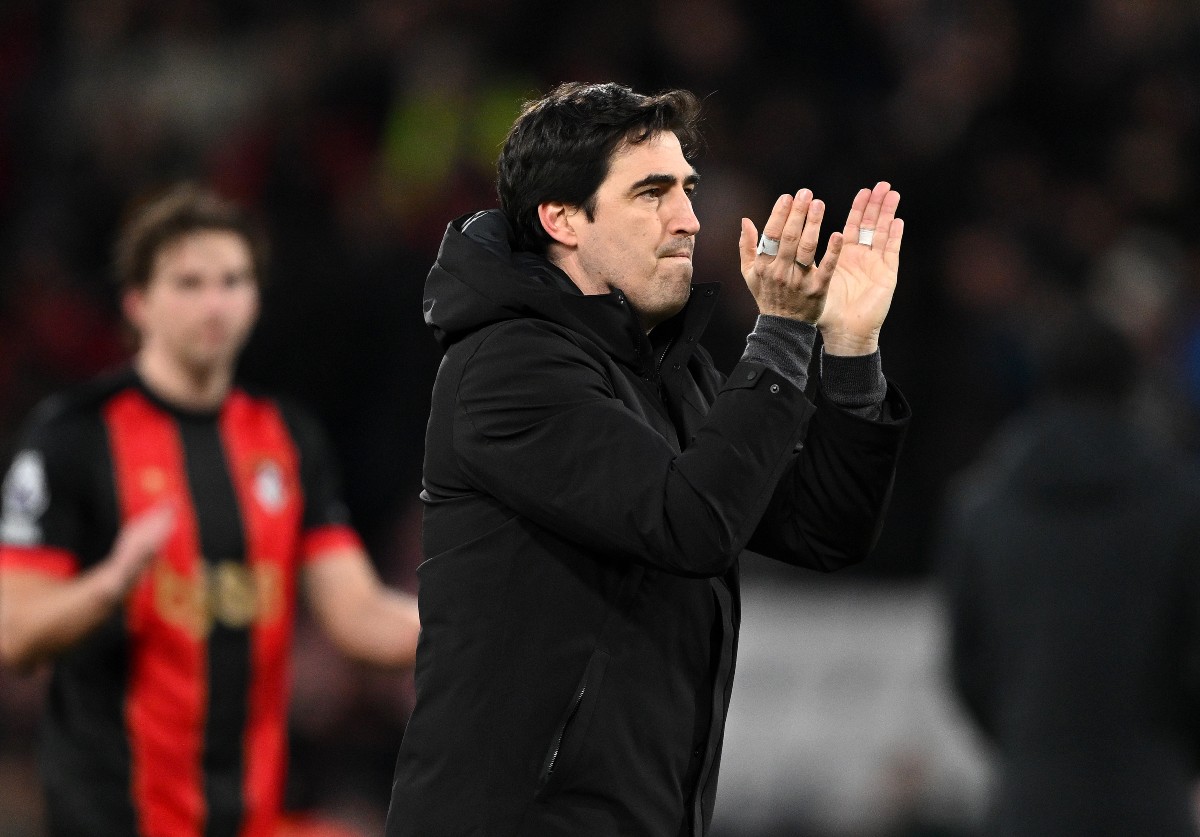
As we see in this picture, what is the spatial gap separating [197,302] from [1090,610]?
7.82 ft

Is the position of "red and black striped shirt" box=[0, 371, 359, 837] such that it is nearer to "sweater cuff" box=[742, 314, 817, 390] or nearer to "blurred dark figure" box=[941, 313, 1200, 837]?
"blurred dark figure" box=[941, 313, 1200, 837]

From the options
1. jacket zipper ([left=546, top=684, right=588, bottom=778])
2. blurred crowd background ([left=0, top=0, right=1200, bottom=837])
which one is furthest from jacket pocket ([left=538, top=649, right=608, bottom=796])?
blurred crowd background ([left=0, top=0, right=1200, bottom=837])

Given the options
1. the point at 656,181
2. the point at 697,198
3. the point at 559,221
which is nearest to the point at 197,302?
the point at 559,221

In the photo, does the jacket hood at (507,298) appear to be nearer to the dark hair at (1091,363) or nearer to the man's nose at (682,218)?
the man's nose at (682,218)

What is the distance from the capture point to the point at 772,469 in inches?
110

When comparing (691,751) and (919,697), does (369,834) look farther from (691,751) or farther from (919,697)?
(691,751)

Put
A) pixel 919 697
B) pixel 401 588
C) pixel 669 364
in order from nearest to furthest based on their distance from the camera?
1. pixel 669 364
2. pixel 919 697
3. pixel 401 588

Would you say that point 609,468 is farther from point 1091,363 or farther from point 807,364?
point 1091,363

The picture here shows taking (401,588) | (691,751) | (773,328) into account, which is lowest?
(401,588)

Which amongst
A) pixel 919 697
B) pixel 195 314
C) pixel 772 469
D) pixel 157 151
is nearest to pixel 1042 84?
pixel 919 697

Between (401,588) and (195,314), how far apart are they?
374 cm

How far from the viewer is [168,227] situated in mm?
4910

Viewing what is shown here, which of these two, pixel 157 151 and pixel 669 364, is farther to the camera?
pixel 157 151

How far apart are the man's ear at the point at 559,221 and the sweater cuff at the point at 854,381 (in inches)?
18.1
